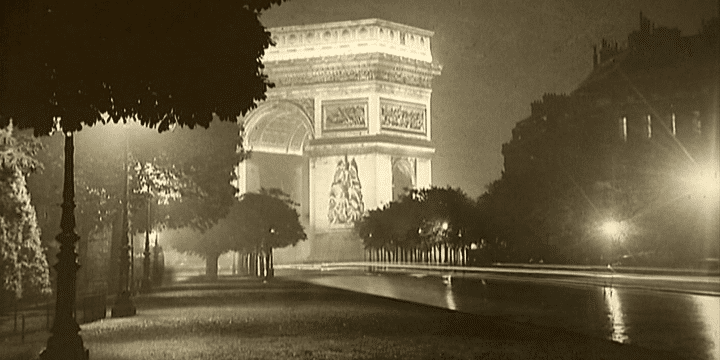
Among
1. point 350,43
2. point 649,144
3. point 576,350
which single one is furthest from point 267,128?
point 576,350

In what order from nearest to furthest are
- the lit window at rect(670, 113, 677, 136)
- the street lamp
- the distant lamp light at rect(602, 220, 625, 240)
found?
the street lamp → the distant lamp light at rect(602, 220, 625, 240) → the lit window at rect(670, 113, 677, 136)

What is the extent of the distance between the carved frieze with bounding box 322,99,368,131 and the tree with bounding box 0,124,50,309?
79.9m

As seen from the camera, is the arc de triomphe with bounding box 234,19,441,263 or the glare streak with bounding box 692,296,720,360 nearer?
the glare streak with bounding box 692,296,720,360

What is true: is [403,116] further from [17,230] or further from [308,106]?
[17,230]

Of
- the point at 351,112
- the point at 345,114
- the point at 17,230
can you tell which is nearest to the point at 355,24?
the point at 351,112

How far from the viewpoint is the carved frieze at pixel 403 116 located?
110 m

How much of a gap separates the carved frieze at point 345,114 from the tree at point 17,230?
79918 millimetres

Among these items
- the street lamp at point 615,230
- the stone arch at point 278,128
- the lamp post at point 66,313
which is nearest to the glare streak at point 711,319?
the lamp post at point 66,313

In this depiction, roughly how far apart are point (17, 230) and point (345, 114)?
83001 millimetres

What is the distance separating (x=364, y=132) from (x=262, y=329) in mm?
85631

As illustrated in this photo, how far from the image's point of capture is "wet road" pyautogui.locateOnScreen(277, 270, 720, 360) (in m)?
21.0

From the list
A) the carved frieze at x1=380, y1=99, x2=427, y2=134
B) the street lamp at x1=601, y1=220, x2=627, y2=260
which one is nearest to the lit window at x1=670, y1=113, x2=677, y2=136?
the street lamp at x1=601, y1=220, x2=627, y2=260

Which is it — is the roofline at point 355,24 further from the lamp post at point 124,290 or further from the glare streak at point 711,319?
the lamp post at point 124,290

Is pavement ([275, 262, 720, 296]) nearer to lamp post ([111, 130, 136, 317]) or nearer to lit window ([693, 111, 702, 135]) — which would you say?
lit window ([693, 111, 702, 135])
